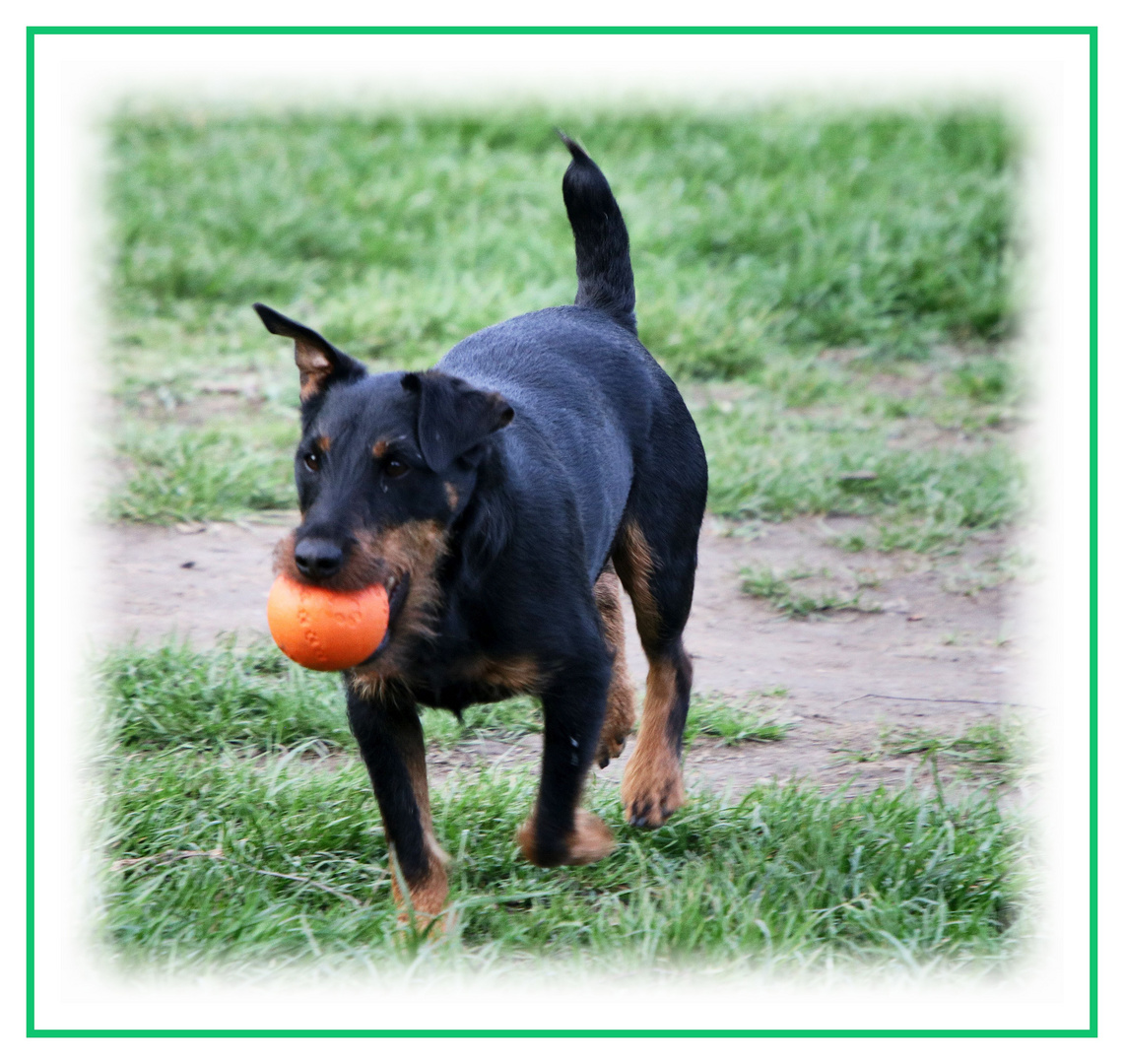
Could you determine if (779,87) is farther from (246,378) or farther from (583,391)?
(583,391)

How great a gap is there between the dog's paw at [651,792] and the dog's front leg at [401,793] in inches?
25.1

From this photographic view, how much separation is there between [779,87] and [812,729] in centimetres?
794

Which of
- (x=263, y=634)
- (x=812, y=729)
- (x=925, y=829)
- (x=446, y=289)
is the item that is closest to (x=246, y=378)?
(x=446, y=289)

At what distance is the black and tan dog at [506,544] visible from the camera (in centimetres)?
340

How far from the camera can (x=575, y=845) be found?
3.80 meters

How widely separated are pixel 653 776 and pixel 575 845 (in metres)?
0.51

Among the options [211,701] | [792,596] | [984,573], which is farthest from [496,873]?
[984,573]

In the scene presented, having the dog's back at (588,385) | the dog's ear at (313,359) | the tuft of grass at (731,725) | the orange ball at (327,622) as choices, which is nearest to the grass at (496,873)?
the tuft of grass at (731,725)

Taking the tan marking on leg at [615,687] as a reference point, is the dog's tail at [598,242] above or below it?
above

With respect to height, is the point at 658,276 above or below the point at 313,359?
above

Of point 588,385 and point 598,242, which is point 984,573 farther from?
point 588,385

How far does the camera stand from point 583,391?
4.42 meters

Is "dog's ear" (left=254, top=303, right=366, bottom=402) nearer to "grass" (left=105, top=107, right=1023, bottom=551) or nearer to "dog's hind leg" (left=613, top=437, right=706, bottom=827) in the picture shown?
"dog's hind leg" (left=613, top=437, right=706, bottom=827)

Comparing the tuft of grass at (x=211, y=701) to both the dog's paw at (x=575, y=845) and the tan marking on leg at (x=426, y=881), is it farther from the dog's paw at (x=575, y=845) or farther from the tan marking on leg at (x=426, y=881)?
the dog's paw at (x=575, y=845)
